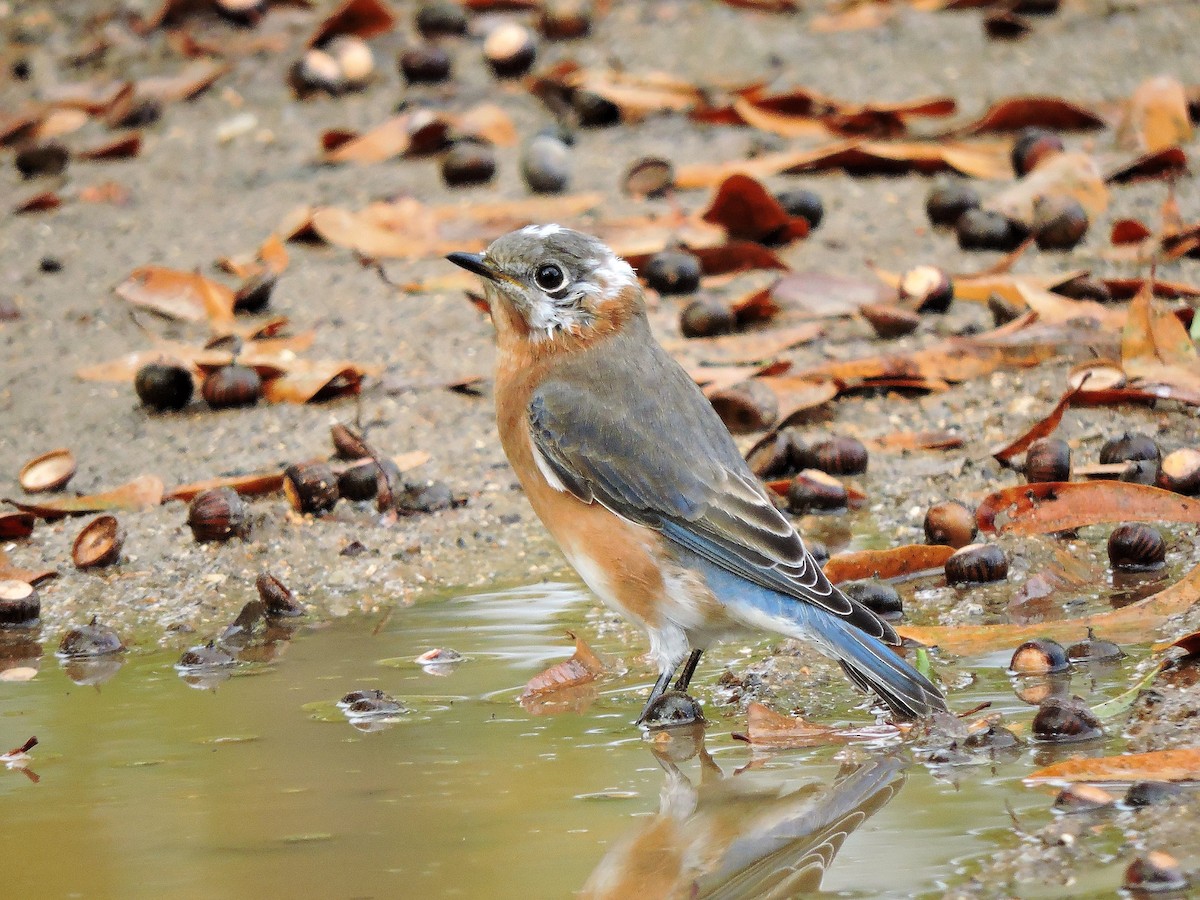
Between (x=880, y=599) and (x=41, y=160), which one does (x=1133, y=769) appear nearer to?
(x=880, y=599)

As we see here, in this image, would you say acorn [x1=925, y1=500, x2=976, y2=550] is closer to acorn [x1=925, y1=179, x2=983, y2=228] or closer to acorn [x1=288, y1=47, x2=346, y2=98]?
acorn [x1=925, y1=179, x2=983, y2=228]

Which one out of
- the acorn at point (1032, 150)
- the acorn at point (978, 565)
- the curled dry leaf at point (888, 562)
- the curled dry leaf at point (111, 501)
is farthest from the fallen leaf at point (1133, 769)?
the acorn at point (1032, 150)

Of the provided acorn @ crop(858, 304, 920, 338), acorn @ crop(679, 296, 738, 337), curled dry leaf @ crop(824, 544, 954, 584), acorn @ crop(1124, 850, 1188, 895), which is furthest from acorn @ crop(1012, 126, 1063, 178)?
acorn @ crop(1124, 850, 1188, 895)

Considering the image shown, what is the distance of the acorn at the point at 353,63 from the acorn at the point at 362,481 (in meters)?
5.50

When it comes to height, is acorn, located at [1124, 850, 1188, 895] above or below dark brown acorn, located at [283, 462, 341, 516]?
above

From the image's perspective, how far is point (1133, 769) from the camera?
12.2ft

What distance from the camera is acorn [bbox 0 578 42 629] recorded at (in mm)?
5598

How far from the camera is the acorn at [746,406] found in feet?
22.7

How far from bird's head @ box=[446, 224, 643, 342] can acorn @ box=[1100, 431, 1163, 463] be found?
6.32 ft

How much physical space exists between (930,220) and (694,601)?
185 inches

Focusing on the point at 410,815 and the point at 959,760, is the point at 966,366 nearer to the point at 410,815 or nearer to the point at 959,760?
the point at 959,760

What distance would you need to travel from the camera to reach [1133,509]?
18.8ft

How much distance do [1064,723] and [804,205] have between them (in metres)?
5.20

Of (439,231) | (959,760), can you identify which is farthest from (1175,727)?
(439,231)
